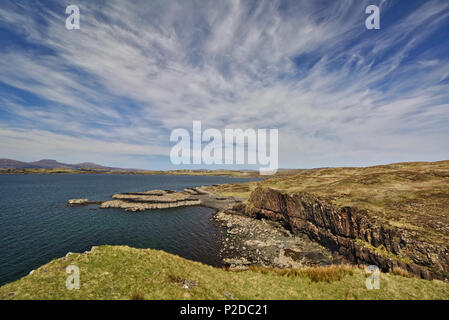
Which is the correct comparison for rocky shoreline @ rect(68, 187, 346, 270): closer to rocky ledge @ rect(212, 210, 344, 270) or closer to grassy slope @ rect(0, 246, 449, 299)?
rocky ledge @ rect(212, 210, 344, 270)

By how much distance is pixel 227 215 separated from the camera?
6775 centimetres

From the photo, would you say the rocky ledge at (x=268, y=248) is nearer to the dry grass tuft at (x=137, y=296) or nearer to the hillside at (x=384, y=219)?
the hillside at (x=384, y=219)

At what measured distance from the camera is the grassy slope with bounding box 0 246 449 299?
1247 centimetres

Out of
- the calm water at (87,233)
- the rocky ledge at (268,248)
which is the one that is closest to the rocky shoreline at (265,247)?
the rocky ledge at (268,248)

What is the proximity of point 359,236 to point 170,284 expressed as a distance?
31.2 m

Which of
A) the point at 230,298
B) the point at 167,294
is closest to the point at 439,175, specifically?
the point at 230,298

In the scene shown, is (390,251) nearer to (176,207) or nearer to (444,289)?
(444,289)

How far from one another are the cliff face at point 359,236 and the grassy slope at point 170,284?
5.34 meters

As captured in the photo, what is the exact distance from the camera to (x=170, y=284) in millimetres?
14367

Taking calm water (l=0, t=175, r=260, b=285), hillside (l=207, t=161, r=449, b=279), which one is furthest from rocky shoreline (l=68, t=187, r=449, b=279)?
calm water (l=0, t=175, r=260, b=285)

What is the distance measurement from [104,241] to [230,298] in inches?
1690

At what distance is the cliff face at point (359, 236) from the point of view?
19844 millimetres

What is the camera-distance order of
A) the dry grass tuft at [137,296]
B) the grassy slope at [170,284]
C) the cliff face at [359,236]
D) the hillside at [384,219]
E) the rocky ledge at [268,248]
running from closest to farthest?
the dry grass tuft at [137,296]
the grassy slope at [170,284]
the cliff face at [359,236]
the hillside at [384,219]
the rocky ledge at [268,248]

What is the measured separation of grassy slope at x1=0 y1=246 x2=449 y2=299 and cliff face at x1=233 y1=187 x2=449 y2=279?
534 centimetres
